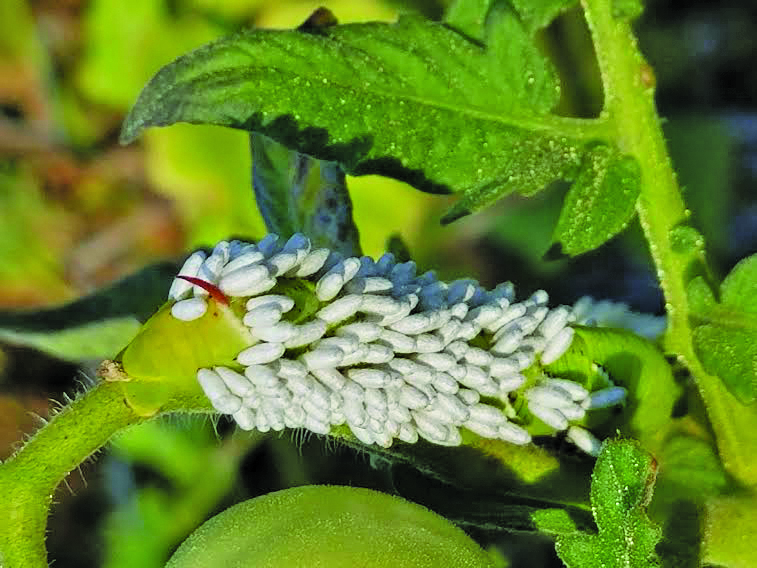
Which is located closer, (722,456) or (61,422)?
(61,422)

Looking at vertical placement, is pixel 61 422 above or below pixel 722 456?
above

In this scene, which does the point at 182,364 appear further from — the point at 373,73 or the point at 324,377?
the point at 373,73

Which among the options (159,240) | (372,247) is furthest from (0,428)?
(372,247)

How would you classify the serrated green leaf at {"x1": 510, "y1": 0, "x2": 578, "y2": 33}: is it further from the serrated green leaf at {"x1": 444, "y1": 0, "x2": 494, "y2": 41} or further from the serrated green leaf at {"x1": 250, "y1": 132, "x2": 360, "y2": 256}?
the serrated green leaf at {"x1": 250, "y1": 132, "x2": 360, "y2": 256}

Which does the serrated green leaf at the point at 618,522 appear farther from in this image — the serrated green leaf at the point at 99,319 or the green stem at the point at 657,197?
the serrated green leaf at the point at 99,319

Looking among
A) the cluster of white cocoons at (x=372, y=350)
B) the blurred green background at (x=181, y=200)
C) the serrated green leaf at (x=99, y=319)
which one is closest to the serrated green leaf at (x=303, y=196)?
the serrated green leaf at (x=99, y=319)

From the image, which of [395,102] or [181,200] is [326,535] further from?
[181,200]
